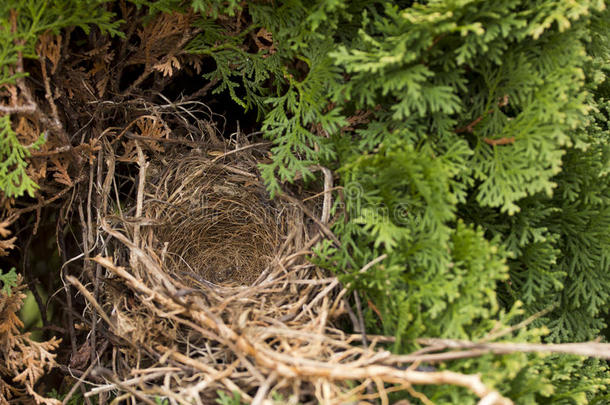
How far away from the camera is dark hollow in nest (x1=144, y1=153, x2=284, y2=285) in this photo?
1715 mm

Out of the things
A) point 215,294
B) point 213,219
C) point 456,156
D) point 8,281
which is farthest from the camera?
point 213,219

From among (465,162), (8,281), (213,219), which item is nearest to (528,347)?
(465,162)

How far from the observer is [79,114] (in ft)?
4.93

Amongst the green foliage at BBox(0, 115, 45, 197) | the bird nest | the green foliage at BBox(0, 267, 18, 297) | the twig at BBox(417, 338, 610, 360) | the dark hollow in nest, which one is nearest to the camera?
the twig at BBox(417, 338, 610, 360)

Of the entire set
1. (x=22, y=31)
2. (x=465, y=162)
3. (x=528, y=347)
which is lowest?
(x=528, y=347)

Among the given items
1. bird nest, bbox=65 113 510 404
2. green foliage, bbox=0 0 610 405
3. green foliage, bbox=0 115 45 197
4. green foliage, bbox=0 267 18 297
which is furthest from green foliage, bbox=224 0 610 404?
green foliage, bbox=0 267 18 297

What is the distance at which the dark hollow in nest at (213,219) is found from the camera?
1715mm

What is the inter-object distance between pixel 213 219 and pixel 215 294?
484 millimetres

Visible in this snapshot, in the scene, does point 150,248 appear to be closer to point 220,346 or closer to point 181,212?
point 181,212

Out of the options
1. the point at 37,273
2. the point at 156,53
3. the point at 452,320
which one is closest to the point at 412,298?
the point at 452,320

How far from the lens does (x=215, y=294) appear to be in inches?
58.3

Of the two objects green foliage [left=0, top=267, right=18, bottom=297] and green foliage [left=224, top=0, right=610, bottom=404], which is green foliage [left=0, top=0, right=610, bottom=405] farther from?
green foliage [left=0, top=267, right=18, bottom=297]

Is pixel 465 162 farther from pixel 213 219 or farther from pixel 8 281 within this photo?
pixel 8 281

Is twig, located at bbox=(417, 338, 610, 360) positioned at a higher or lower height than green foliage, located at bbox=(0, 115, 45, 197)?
lower
